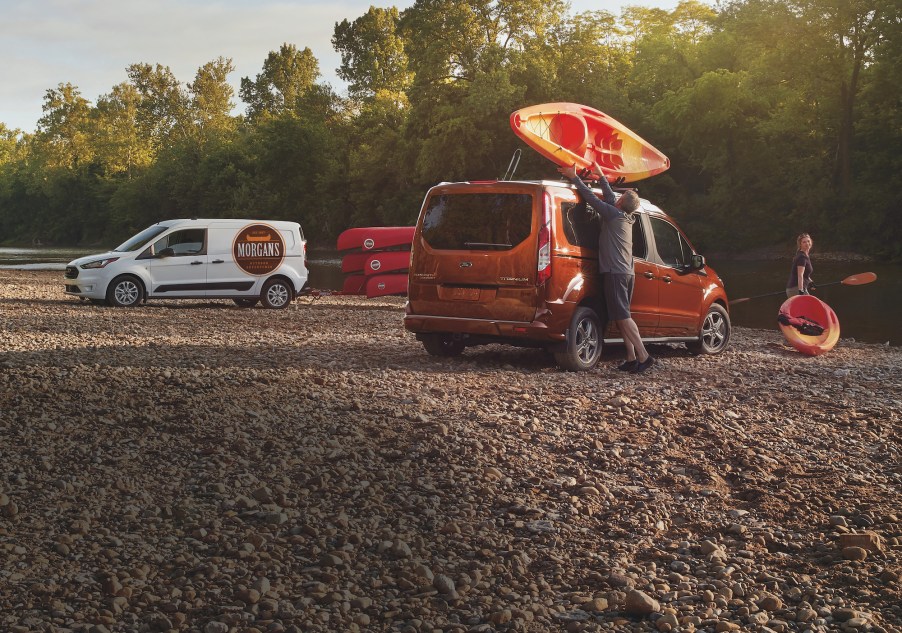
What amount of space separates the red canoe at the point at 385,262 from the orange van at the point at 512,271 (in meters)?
10.7

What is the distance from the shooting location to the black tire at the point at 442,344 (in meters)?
Answer: 11.8

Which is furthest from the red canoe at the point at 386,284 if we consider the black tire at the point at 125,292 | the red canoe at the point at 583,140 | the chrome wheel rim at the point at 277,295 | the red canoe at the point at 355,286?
the red canoe at the point at 583,140

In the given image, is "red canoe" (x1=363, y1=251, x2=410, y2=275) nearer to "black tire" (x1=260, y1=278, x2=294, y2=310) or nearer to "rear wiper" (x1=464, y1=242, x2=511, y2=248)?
"black tire" (x1=260, y1=278, x2=294, y2=310)

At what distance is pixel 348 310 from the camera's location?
21.2 meters

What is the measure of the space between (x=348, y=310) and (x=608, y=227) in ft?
37.2

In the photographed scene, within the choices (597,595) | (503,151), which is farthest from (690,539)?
(503,151)

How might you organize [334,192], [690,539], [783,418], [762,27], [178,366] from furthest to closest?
1. [334,192]
2. [762,27]
3. [178,366]
4. [783,418]
5. [690,539]

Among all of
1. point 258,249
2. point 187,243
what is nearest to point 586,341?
point 258,249

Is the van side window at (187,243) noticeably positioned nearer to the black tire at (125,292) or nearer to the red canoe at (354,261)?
the black tire at (125,292)

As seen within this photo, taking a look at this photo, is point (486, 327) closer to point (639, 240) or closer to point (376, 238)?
point (639, 240)

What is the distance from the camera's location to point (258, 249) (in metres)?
20.3

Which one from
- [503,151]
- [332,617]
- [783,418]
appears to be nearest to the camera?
[332,617]

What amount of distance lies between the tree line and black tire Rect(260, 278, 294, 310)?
3386 cm

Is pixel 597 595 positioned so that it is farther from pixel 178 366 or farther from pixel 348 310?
pixel 348 310
